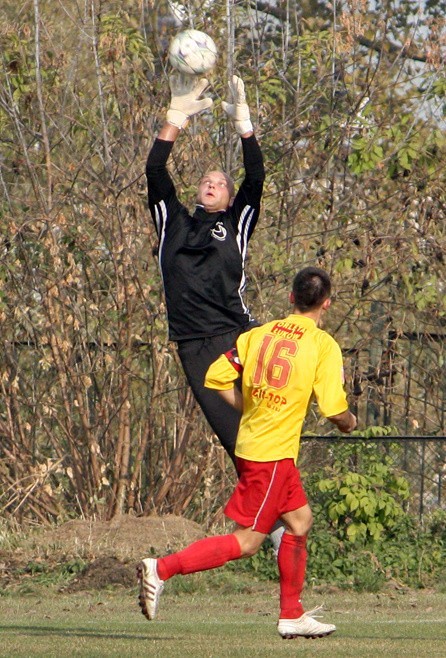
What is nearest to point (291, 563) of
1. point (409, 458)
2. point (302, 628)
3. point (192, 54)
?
point (302, 628)

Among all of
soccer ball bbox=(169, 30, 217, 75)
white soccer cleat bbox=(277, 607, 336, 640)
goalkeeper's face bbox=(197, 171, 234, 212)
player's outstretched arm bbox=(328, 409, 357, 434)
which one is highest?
soccer ball bbox=(169, 30, 217, 75)

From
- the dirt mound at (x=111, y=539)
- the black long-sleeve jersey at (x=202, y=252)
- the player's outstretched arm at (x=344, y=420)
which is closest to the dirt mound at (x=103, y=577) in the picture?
the dirt mound at (x=111, y=539)

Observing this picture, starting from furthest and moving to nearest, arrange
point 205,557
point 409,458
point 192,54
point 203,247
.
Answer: point 409,458, point 192,54, point 203,247, point 205,557

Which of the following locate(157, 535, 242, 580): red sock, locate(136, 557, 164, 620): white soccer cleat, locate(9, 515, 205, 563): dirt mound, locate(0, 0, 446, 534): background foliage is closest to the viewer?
locate(136, 557, 164, 620): white soccer cleat

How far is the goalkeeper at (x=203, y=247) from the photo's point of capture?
275 inches

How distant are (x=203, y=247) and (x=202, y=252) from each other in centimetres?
3

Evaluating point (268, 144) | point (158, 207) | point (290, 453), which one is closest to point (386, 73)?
point (268, 144)

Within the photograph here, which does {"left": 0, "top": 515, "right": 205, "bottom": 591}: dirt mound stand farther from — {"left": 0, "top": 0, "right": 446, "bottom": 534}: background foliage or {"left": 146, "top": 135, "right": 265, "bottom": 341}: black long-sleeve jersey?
{"left": 146, "top": 135, "right": 265, "bottom": 341}: black long-sleeve jersey

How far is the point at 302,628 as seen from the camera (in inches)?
245

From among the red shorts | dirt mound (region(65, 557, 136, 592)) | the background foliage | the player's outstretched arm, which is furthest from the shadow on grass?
the background foliage

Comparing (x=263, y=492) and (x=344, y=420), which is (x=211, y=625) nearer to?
(x=263, y=492)

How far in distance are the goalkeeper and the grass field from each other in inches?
44.9

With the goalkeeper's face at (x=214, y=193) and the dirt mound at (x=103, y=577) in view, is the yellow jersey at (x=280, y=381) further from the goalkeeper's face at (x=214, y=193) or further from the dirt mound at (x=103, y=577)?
the dirt mound at (x=103, y=577)

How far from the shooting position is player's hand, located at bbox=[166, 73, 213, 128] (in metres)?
7.12
